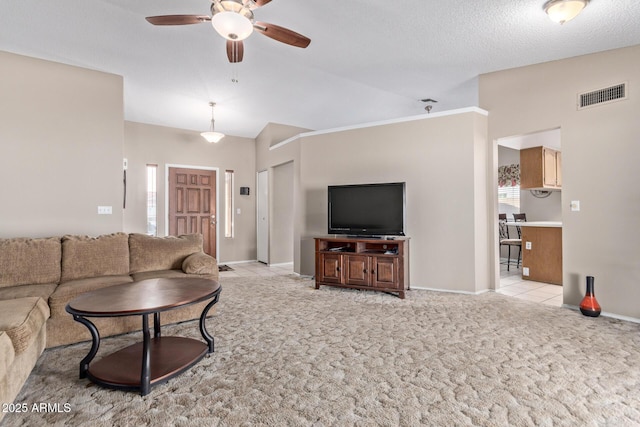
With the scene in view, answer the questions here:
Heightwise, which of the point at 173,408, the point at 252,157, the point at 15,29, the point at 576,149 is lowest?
the point at 173,408

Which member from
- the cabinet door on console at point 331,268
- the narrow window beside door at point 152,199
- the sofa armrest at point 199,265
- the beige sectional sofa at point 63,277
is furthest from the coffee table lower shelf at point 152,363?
the narrow window beside door at point 152,199

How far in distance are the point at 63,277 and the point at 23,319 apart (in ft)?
4.14

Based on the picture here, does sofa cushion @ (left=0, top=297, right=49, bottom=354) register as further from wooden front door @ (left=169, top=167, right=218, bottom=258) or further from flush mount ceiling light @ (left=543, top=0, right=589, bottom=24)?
flush mount ceiling light @ (left=543, top=0, right=589, bottom=24)

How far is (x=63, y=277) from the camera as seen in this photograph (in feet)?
9.88

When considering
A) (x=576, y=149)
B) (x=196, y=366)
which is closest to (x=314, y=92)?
(x=576, y=149)

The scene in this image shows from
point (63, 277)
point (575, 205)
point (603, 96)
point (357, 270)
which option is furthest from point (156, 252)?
point (603, 96)

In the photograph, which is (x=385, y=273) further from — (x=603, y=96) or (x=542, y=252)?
(x=603, y=96)

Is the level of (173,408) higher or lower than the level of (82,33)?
lower

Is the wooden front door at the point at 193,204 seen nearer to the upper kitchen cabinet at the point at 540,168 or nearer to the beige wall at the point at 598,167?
the beige wall at the point at 598,167

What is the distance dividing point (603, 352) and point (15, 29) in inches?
242

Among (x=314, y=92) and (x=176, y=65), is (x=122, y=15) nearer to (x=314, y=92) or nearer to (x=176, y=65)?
(x=176, y=65)

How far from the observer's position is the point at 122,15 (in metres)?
3.23

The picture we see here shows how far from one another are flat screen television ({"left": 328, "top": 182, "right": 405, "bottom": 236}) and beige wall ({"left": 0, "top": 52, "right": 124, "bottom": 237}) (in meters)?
3.00

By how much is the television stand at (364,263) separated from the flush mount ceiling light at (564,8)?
258 cm
